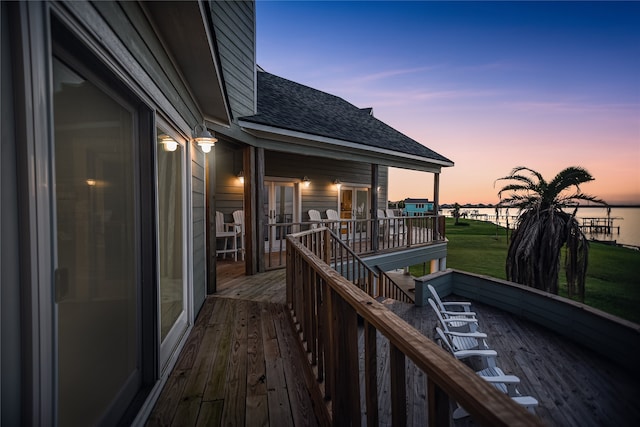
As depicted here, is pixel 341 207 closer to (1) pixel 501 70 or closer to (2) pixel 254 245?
(2) pixel 254 245

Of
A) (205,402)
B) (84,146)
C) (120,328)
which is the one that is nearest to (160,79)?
(84,146)

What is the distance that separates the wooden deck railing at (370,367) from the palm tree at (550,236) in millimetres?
6342

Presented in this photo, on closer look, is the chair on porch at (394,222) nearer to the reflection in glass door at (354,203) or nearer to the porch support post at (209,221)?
the reflection in glass door at (354,203)

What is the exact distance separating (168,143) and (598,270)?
2346 cm

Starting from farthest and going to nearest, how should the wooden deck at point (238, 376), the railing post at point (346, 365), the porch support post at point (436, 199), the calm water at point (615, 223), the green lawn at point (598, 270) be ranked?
the green lawn at point (598, 270) → the porch support post at point (436, 199) → the calm water at point (615, 223) → the wooden deck at point (238, 376) → the railing post at point (346, 365)

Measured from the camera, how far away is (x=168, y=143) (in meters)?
2.86

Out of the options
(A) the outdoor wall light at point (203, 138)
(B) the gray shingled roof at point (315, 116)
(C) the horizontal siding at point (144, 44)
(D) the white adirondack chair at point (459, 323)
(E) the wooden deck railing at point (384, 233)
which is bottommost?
(D) the white adirondack chair at point (459, 323)

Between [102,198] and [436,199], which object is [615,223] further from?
[102,198]

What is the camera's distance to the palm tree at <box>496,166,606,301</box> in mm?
6797

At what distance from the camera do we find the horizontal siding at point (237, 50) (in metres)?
4.80

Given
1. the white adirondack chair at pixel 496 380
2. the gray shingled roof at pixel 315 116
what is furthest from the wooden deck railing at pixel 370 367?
the gray shingled roof at pixel 315 116

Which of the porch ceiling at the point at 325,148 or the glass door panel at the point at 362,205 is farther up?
the porch ceiling at the point at 325,148

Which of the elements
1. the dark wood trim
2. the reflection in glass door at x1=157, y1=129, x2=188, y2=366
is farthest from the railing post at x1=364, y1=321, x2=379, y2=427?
the dark wood trim

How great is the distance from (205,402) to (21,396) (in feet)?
4.87
